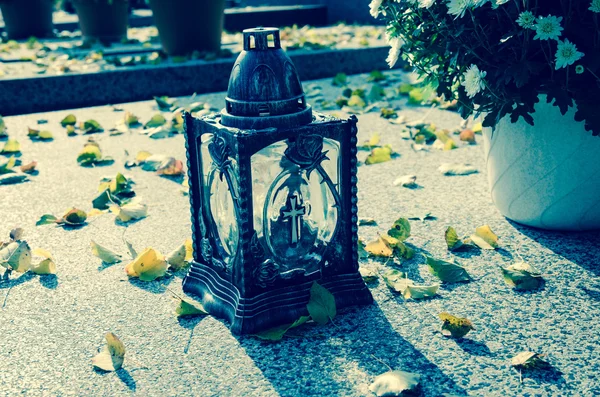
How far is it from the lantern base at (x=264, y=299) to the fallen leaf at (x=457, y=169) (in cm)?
141

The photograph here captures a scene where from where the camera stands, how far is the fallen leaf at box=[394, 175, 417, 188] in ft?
10.5

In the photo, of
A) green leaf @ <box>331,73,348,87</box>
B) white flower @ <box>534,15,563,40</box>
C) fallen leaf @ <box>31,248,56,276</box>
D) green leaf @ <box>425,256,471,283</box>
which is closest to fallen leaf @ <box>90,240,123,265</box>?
fallen leaf @ <box>31,248,56,276</box>

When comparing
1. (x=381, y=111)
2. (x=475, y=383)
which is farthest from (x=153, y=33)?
(x=475, y=383)

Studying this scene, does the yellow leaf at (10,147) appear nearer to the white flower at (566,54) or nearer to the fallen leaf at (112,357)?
the fallen leaf at (112,357)

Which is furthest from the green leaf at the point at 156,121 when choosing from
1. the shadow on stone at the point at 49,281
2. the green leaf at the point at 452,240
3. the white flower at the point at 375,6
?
the green leaf at the point at 452,240

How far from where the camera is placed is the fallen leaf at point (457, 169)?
3344 mm

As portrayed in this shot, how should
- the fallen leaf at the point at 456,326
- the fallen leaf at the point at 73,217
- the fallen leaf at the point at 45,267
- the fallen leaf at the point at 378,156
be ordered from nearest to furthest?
the fallen leaf at the point at 456,326
the fallen leaf at the point at 45,267
the fallen leaf at the point at 73,217
the fallen leaf at the point at 378,156

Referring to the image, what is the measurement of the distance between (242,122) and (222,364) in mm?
650

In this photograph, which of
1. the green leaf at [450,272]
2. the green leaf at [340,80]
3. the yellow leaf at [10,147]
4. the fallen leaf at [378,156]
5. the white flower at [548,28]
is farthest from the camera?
the green leaf at [340,80]

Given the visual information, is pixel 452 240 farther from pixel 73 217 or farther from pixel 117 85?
pixel 117 85

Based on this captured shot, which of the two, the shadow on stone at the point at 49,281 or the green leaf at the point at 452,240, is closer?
the shadow on stone at the point at 49,281

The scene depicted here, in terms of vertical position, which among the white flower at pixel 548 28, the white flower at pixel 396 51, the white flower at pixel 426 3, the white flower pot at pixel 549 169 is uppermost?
the white flower at pixel 426 3

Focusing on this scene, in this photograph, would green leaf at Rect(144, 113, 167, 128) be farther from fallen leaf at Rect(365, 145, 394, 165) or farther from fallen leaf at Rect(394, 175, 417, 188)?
fallen leaf at Rect(394, 175, 417, 188)

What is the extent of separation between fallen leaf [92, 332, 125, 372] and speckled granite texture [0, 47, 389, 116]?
3.96 meters
